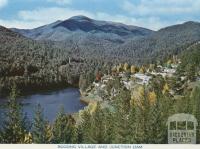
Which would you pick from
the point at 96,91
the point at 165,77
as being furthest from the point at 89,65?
the point at 165,77

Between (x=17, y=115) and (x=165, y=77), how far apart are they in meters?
1.52

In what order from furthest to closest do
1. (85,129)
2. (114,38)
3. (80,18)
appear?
(114,38), (80,18), (85,129)

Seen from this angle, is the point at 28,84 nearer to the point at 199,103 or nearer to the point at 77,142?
the point at 77,142

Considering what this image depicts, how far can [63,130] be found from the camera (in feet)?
25.1

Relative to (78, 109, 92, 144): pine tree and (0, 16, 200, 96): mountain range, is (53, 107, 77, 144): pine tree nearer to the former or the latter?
(78, 109, 92, 144): pine tree

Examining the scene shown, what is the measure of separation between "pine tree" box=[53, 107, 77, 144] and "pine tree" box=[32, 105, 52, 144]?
0.07m

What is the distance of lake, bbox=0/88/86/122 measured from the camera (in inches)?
303

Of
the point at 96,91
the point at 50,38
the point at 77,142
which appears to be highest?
the point at 50,38

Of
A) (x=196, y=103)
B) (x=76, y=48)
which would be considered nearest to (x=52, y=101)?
(x=76, y=48)

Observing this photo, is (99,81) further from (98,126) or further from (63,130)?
(63,130)

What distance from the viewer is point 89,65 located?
26.1ft

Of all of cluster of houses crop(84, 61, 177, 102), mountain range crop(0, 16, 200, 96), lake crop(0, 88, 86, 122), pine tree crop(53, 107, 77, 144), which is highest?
mountain range crop(0, 16, 200, 96)

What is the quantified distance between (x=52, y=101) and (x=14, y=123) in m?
0.44

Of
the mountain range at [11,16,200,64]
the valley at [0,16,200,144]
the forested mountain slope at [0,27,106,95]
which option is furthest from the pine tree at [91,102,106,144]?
the mountain range at [11,16,200,64]
